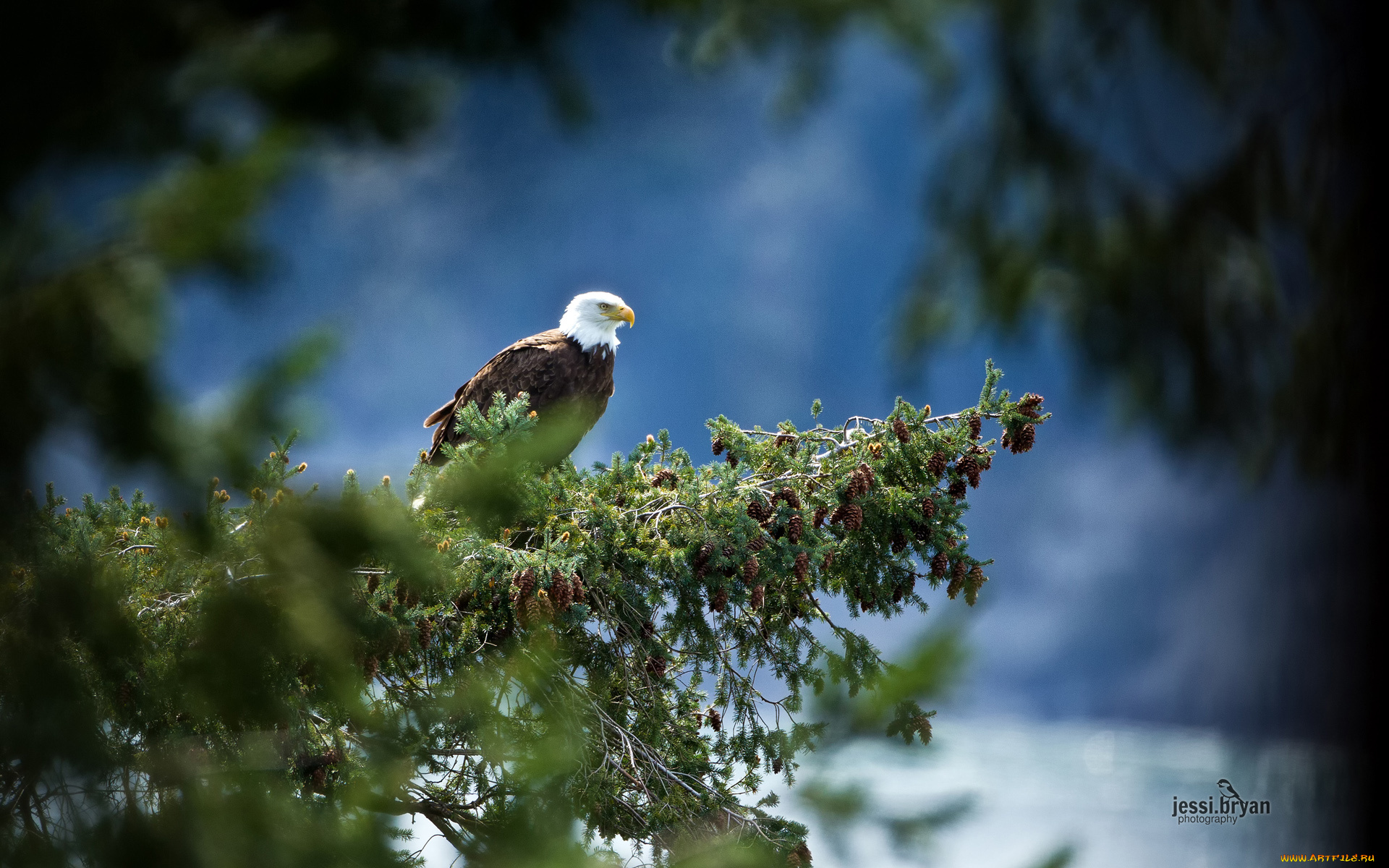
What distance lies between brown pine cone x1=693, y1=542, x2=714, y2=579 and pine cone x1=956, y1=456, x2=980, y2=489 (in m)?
0.82

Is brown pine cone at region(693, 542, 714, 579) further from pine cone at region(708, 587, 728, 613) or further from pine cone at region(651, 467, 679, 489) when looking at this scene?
pine cone at region(651, 467, 679, 489)

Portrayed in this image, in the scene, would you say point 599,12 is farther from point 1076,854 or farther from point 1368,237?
point 1076,854

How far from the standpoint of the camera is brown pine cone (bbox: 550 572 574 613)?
8.01ft

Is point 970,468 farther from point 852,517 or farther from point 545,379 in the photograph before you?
point 545,379

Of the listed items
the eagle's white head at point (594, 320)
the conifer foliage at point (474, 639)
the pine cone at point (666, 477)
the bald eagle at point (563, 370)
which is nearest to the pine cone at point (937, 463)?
the conifer foliage at point (474, 639)

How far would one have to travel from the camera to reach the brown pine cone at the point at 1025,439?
2.43 m

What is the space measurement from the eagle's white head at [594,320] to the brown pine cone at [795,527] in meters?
1.71

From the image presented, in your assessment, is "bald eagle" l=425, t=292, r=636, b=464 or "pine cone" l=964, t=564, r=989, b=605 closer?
"pine cone" l=964, t=564, r=989, b=605

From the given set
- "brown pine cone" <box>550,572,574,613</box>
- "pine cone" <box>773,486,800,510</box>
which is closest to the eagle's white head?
"pine cone" <box>773,486,800,510</box>

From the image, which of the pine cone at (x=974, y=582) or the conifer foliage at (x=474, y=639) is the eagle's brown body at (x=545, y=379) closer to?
the conifer foliage at (x=474, y=639)

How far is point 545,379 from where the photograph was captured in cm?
407

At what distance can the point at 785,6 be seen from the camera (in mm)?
956

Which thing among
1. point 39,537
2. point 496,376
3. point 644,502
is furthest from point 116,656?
point 496,376

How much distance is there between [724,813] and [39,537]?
212cm
